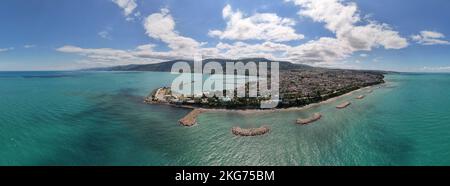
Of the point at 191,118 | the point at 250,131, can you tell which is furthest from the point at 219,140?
the point at 191,118

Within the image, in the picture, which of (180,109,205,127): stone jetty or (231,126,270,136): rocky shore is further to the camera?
(180,109,205,127): stone jetty

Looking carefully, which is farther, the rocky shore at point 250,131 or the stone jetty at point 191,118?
the stone jetty at point 191,118

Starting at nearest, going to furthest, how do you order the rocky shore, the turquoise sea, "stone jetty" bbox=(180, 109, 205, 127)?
the turquoise sea, the rocky shore, "stone jetty" bbox=(180, 109, 205, 127)

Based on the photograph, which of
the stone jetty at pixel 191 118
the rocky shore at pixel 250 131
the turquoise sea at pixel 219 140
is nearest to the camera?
the turquoise sea at pixel 219 140

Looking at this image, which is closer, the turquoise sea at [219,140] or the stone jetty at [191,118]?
the turquoise sea at [219,140]

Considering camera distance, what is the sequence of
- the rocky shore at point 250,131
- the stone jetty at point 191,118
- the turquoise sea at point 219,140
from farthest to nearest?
the stone jetty at point 191,118
the rocky shore at point 250,131
the turquoise sea at point 219,140

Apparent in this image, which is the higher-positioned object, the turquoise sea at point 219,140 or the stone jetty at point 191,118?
the stone jetty at point 191,118

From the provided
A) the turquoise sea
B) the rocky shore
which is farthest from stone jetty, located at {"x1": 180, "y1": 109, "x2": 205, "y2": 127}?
the rocky shore

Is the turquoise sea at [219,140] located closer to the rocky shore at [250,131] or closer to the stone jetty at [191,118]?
the rocky shore at [250,131]

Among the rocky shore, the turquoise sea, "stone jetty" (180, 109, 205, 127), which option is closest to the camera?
the turquoise sea

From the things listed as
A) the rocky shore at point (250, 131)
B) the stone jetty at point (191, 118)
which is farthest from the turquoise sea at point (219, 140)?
the stone jetty at point (191, 118)

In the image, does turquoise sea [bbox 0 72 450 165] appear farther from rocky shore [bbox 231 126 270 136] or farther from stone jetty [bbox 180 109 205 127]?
stone jetty [bbox 180 109 205 127]
